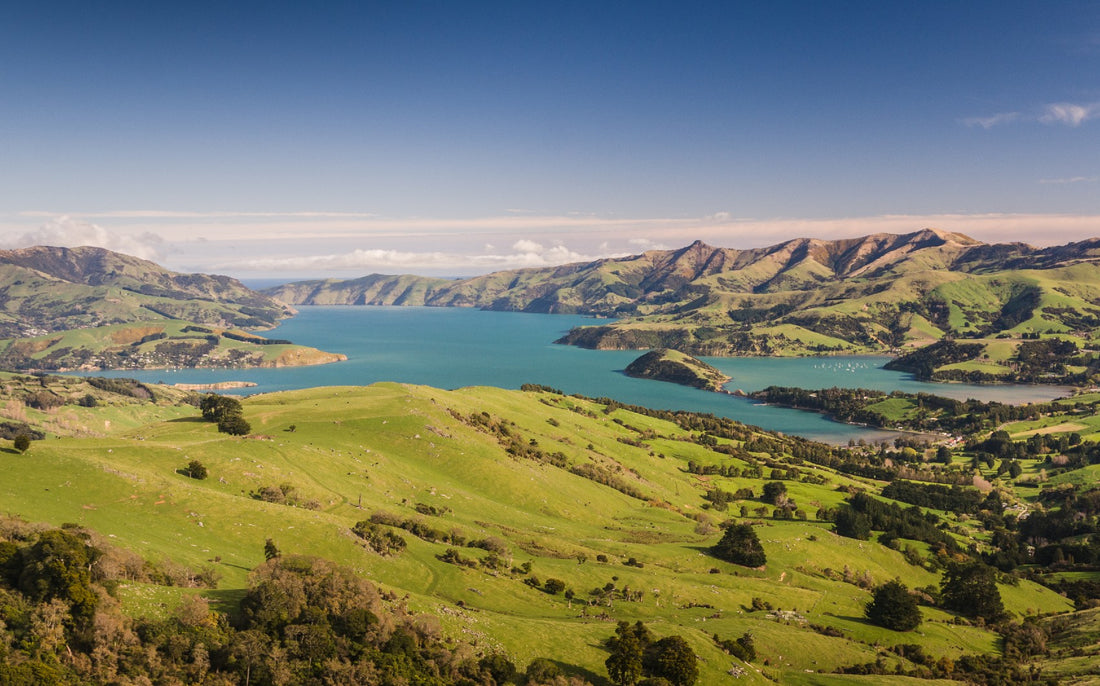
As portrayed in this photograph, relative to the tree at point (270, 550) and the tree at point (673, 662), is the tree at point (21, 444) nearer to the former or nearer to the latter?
the tree at point (270, 550)

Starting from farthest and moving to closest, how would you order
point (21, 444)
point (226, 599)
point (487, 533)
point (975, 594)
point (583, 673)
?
point (975, 594), point (487, 533), point (21, 444), point (583, 673), point (226, 599)

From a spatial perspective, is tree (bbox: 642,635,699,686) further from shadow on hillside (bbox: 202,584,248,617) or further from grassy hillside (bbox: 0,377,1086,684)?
shadow on hillside (bbox: 202,584,248,617)

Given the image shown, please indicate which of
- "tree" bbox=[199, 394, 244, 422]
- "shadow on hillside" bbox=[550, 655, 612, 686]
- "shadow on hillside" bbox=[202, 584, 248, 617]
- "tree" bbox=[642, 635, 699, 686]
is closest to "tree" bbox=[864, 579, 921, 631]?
"tree" bbox=[642, 635, 699, 686]

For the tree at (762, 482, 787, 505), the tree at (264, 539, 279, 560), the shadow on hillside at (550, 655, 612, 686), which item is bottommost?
the tree at (762, 482, 787, 505)

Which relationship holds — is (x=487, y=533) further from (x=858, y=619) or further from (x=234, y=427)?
(x=858, y=619)

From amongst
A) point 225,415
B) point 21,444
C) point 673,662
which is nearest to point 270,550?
point 21,444
